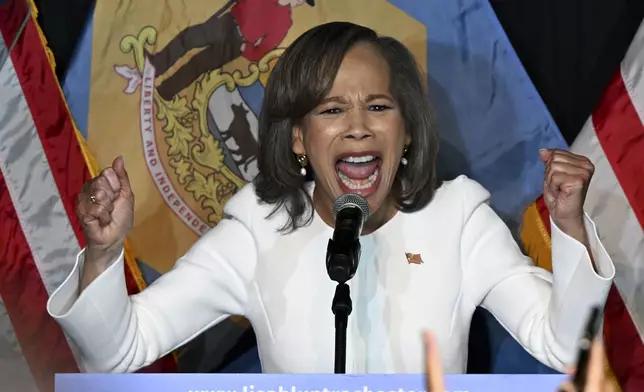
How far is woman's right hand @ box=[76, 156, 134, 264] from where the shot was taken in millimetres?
1377

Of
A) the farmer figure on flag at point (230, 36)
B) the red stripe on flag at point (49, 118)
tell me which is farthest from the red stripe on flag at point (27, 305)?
the farmer figure on flag at point (230, 36)

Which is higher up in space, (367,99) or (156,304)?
(367,99)

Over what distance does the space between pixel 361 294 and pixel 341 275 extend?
54 cm

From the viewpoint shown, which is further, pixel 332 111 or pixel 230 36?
pixel 230 36

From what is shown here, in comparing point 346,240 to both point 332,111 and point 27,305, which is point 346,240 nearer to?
point 332,111

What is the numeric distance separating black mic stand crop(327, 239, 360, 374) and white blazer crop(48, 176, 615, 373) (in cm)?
45

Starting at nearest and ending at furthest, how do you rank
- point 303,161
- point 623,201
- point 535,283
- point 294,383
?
point 294,383 < point 535,283 < point 303,161 < point 623,201

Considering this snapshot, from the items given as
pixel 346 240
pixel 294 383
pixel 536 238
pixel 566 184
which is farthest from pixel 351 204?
pixel 536 238

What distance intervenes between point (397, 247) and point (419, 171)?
0.46ft

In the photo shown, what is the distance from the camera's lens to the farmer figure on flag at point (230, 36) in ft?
A: 6.79

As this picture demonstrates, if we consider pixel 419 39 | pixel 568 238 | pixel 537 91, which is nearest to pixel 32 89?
pixel 419 39

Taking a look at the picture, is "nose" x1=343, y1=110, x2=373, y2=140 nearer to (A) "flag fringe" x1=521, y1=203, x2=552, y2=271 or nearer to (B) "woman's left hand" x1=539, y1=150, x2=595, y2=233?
(B) "woman's left hand" x1=539, y1=150, x2=595, y2=233

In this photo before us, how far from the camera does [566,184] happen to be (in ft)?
4.36

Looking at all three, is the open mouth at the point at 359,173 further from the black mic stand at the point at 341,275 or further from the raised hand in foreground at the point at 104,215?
the black mic stand at the point at 341,275
